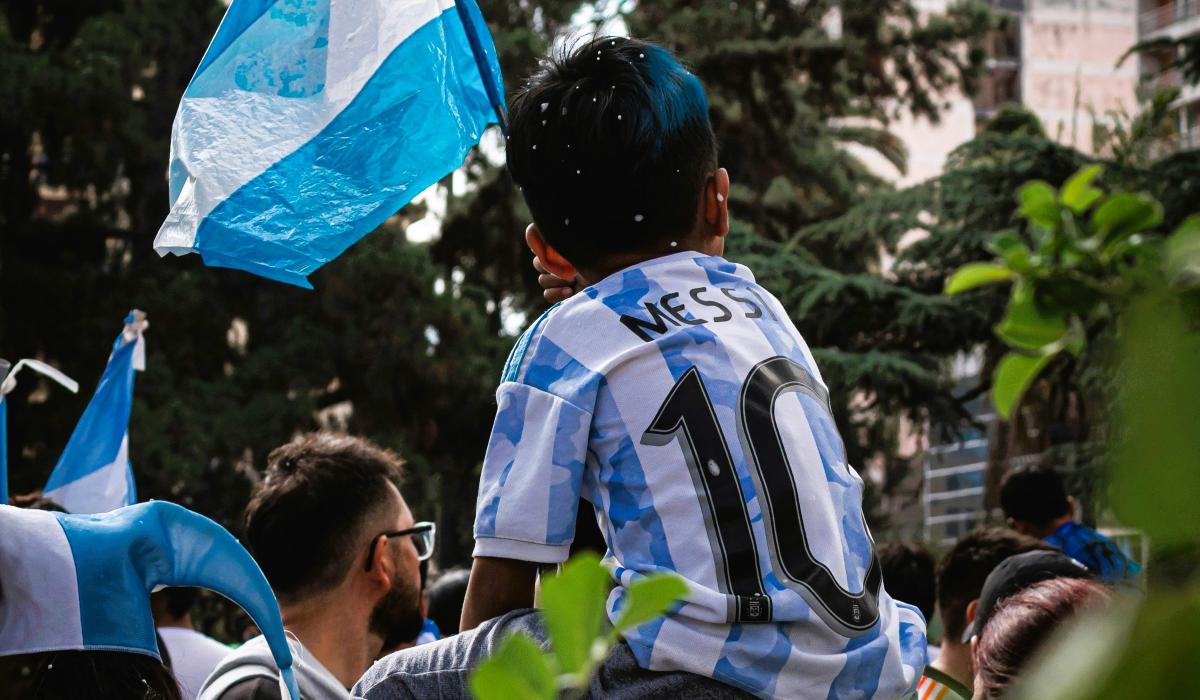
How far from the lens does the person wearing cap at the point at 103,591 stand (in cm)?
150

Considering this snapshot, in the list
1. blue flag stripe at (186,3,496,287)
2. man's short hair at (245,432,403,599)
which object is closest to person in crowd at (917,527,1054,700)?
man's short hair at (245,432,403,599)

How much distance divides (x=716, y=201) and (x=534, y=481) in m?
0.46

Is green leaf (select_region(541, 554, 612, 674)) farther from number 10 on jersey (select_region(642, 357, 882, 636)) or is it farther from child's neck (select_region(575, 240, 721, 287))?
child's neck (select_region(575, 240, 721, 287))

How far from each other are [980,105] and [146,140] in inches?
1031

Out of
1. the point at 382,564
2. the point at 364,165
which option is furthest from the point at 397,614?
the point at 364,165

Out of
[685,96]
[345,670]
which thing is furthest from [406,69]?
[345,670]

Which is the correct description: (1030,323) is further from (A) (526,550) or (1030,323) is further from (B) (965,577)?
(B) (965,577)

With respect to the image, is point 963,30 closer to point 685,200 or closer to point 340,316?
point 340,316

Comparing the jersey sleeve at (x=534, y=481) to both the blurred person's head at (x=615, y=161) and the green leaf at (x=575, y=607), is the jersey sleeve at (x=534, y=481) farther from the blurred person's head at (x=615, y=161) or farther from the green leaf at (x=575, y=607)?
the green leaf at (x=575, y=607)

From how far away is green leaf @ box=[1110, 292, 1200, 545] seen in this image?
25 cm

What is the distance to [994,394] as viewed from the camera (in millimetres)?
527

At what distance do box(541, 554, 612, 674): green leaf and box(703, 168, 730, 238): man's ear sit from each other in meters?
1.36

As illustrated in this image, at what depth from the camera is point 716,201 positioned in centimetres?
170

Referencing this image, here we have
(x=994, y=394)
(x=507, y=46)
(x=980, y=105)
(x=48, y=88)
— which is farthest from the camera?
(x=980, y=105)
